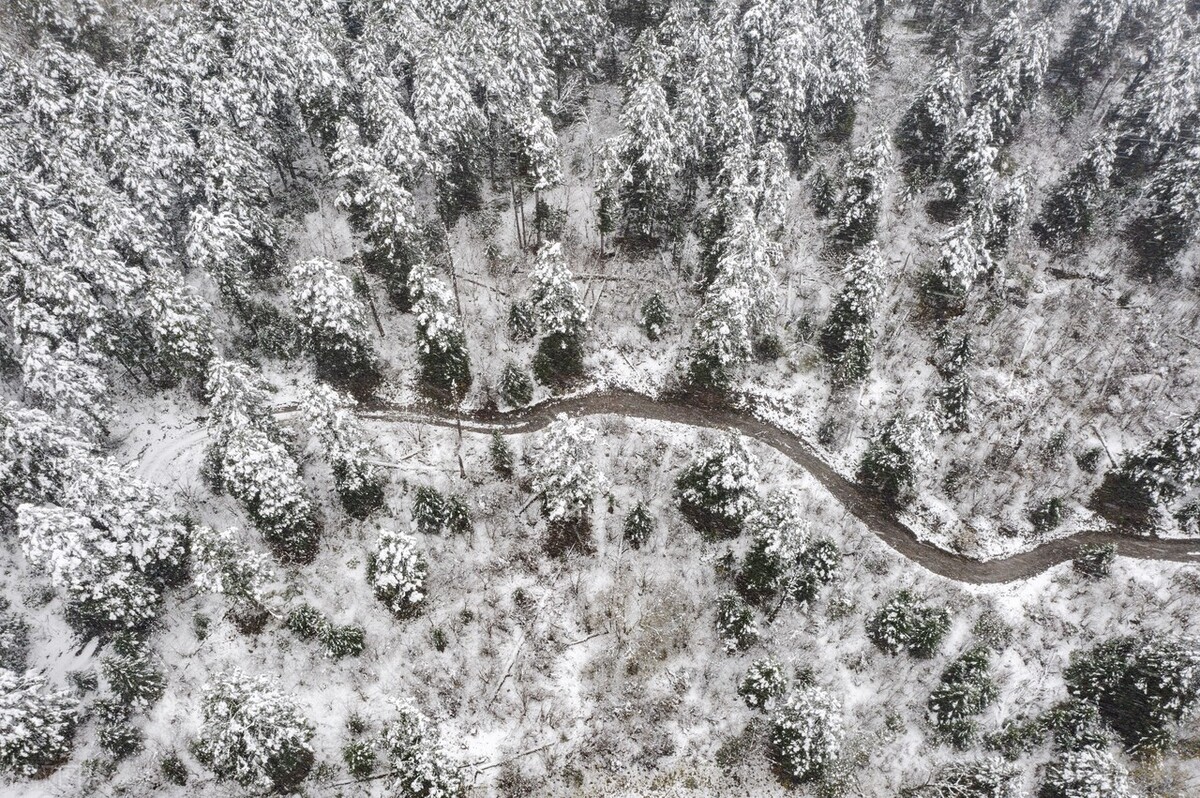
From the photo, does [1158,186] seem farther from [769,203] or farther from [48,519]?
[48,519]

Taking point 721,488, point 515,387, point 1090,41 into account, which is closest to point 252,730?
point 515,387

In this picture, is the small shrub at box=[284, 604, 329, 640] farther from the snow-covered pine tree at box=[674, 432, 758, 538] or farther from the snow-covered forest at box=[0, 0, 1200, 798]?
the snow-covered pine tree at box=[674, 432, 758, 538]

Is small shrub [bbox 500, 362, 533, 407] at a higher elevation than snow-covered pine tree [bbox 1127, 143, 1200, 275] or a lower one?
lower

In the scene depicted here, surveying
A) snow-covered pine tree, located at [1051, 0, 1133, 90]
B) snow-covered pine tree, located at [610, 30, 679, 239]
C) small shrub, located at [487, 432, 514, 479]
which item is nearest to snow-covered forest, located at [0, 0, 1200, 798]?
small shrub, located at [487, 432, 514, 479]

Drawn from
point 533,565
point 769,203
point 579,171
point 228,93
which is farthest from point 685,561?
point 228,93

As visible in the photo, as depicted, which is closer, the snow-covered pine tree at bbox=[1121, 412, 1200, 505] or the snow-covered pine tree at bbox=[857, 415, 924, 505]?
the snow-covered pine tree at bbox=[857, 415, 924, 505]

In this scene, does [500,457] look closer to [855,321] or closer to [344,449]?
[344,449]
